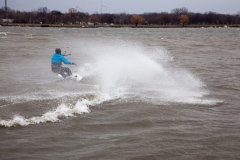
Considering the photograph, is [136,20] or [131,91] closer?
[131,91]

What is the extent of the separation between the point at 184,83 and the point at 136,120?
262 inches

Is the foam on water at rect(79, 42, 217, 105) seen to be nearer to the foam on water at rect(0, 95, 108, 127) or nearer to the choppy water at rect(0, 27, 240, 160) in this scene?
the choppy water at rect(0, 27, 240, 160)

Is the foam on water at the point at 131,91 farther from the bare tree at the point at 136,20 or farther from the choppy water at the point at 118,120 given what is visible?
the bare tree at the point at 136,20

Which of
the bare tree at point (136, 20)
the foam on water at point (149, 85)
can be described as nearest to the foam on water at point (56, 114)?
the foam on water at point (149, 85)

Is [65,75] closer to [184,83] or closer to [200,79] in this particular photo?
[184,83]

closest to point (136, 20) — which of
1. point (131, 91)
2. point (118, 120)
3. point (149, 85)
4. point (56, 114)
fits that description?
point (149, 85)

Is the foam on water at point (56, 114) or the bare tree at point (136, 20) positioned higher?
the bare tree at point (136, 20)

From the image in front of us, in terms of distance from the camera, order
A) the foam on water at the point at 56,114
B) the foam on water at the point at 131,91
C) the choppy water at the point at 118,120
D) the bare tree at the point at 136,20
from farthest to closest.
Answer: the bare tree at the point at 136,20 → the foam on water at the point at 131,91 → the foam on water at the point at 56,114 → the choppy water at the point at 118,120

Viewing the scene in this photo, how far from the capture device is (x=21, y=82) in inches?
571

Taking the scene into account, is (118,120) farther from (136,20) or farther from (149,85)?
(136,20)

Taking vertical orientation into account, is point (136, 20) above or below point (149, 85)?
above

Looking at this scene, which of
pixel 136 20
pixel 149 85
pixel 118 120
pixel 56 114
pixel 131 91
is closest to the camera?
pixel 118 120

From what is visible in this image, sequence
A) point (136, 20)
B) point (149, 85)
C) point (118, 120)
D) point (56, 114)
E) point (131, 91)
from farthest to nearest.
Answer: point (136, 20) → point (149, 85) → point (131, 91) → point (56, 114) → point (118, 120)

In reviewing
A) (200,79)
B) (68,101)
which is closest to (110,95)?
(68,101)
